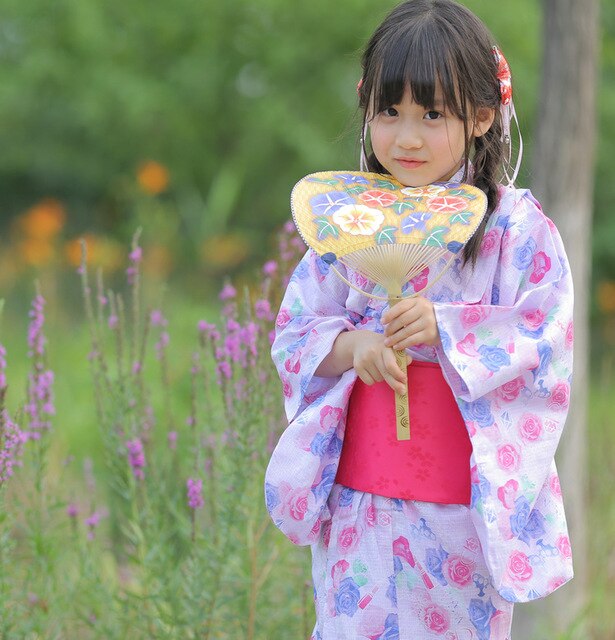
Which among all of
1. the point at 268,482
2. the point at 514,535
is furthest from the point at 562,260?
the point at 268,482

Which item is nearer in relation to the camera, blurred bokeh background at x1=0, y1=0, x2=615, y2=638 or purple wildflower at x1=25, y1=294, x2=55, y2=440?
purple wildflower at x1=25, y1=294, x2=55, y2=440

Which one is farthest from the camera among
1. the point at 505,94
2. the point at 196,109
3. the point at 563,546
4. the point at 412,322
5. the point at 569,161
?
the point at 196,109

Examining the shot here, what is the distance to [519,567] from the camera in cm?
182

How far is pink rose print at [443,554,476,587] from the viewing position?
1868mm

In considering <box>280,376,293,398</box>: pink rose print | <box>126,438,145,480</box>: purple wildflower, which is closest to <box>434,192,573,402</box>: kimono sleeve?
<box>280,376,293,398</box>: pink rose print

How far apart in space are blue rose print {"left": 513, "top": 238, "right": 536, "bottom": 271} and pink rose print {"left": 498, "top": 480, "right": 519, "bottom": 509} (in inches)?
15.1

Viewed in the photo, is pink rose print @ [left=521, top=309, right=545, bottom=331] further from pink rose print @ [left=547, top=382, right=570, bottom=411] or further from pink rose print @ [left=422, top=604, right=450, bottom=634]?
pink rose print @ [left=422, top=604, right=450, bottom=634]

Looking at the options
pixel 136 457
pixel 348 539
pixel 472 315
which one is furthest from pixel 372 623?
pixel 136 457

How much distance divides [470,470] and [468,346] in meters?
0.22

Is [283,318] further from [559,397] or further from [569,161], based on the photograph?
[569,161]

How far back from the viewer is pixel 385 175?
2.00m

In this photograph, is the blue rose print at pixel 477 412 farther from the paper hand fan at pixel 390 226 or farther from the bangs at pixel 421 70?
the bangs at pixel 421 70

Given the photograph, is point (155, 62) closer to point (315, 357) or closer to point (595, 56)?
point (595, 56)

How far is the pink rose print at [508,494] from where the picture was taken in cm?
181
